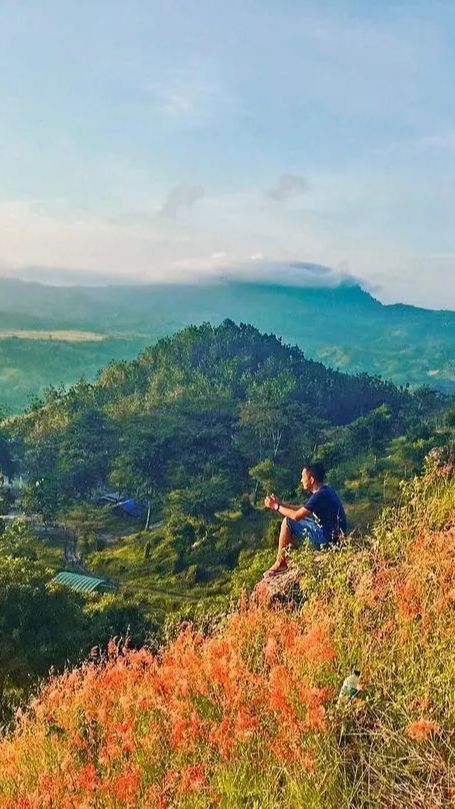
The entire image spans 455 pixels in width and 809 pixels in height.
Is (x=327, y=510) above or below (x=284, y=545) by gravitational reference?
above

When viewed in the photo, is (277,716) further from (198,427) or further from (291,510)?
(198,427)

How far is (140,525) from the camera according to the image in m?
68.6

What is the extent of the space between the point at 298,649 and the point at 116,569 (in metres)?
51.7

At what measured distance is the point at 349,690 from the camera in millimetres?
Answer: 4074

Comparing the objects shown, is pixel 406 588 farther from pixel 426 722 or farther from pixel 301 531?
pixel 301 531

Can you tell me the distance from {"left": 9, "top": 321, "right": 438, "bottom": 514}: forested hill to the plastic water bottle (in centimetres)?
5874

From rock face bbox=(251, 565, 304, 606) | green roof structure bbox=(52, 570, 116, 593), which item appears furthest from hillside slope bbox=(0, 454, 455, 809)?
green roof structure bbox=(52, 570, 116, 593)

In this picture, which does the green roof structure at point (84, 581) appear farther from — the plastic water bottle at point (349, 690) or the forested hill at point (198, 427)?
the plastic water bottle at point (349, 690)

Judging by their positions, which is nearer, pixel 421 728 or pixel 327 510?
pixel 421 728

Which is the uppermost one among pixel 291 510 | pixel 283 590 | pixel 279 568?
pixel 291 510

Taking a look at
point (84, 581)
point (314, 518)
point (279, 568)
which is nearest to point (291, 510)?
point (314, 518)

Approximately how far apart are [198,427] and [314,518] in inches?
3086

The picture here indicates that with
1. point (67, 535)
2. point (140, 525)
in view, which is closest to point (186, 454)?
point (140, 525)

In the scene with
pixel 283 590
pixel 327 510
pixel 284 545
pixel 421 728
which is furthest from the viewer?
pixel 284 545
